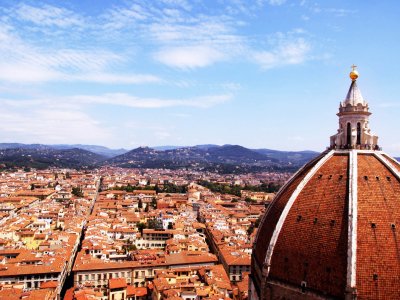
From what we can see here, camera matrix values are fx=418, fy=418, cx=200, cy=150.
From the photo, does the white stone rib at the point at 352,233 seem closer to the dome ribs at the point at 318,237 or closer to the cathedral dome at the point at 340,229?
the cathedral dome at the point at 340,229

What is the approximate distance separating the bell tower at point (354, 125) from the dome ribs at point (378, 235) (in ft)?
5.31

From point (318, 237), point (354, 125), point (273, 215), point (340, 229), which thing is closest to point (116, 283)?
point (273, 215)

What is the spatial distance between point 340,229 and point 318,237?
817mm

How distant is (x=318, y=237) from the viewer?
14.6m

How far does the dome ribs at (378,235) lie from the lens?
43.4 ft

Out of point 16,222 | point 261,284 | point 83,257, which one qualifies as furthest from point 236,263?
point 16,222

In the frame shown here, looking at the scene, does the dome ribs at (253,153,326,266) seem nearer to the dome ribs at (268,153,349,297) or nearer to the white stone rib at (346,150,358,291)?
the dome ribs at (268,153,349,297)

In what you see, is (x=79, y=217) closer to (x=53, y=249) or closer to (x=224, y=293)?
(x=53, y=249)

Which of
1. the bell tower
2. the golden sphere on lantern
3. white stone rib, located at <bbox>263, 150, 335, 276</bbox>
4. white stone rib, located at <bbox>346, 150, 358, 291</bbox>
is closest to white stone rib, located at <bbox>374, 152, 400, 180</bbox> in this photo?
the bell tower

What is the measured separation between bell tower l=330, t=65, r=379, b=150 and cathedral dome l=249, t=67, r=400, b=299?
1.6 inches

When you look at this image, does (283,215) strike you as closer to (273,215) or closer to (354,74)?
(273,215)

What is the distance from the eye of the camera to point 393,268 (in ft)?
43.6

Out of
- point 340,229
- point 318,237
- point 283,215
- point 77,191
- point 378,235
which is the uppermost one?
point 283,215

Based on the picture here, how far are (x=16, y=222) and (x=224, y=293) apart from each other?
42.3 m
